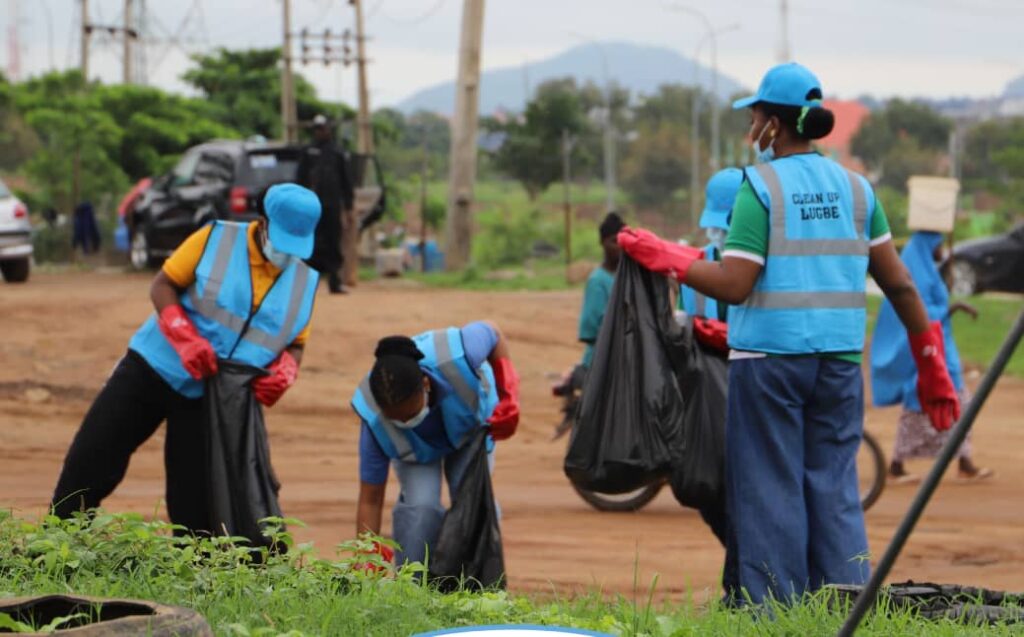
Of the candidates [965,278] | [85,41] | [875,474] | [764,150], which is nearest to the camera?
[764,150]

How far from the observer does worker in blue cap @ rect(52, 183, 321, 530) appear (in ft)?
→ 22.9

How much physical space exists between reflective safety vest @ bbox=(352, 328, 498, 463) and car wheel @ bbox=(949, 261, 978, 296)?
20.9 m

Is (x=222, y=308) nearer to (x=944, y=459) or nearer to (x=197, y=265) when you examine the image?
(x=197, y=265)

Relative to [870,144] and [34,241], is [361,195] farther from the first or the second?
[870,144]

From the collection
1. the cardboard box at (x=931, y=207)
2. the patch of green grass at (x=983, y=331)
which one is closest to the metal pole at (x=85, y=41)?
the patch of green grass at (x=983, y=331)

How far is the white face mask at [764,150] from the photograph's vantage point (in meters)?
6.29

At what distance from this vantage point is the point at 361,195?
25.2 m

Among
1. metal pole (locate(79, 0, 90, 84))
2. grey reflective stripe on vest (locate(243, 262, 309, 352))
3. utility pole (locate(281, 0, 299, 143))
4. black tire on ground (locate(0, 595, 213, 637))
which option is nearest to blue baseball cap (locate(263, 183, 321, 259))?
grey reflective stripe on vest (locate(243, 262, 309, 352))

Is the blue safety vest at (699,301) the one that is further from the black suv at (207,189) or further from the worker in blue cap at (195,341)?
the black suv at (207,189)

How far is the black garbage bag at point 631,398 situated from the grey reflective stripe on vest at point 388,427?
672 mm

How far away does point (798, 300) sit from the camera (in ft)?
20.1

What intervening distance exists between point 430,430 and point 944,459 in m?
4.05

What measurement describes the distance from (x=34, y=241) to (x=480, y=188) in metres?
24.0

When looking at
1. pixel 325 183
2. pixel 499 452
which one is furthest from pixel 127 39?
pixel 499 452
